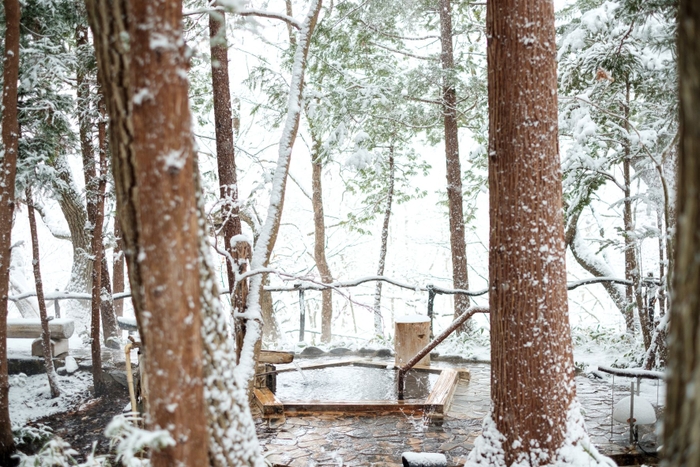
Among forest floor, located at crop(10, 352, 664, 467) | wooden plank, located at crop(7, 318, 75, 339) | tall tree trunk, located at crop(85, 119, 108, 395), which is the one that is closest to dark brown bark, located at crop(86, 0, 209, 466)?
forest floor, located at crop(10, 352, 664, 467)

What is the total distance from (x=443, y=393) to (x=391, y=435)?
0.96 m

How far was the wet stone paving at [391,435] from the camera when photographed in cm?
451

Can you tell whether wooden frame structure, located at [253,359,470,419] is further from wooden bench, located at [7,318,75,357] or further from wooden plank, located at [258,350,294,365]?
wooden bench, located at [7,318,75,357]

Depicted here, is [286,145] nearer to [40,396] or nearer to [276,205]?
[276,205]

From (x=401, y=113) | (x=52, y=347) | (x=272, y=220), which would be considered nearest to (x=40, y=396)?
(x=52, y=347)

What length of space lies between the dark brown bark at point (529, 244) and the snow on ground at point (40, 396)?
5818 mm

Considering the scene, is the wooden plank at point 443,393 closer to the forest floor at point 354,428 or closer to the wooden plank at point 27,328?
the forest floor at point 354,428

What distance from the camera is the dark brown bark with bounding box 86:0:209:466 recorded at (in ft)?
6.33

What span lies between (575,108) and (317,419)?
5454mm

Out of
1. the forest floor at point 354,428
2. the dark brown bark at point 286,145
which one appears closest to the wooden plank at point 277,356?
the forest floor at point 354,428

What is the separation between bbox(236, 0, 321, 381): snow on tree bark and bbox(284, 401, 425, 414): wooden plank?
2.41ft

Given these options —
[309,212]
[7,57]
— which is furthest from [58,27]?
[309,212]

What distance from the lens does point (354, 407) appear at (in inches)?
222

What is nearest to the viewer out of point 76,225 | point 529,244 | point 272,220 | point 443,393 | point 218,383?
point 218,383
